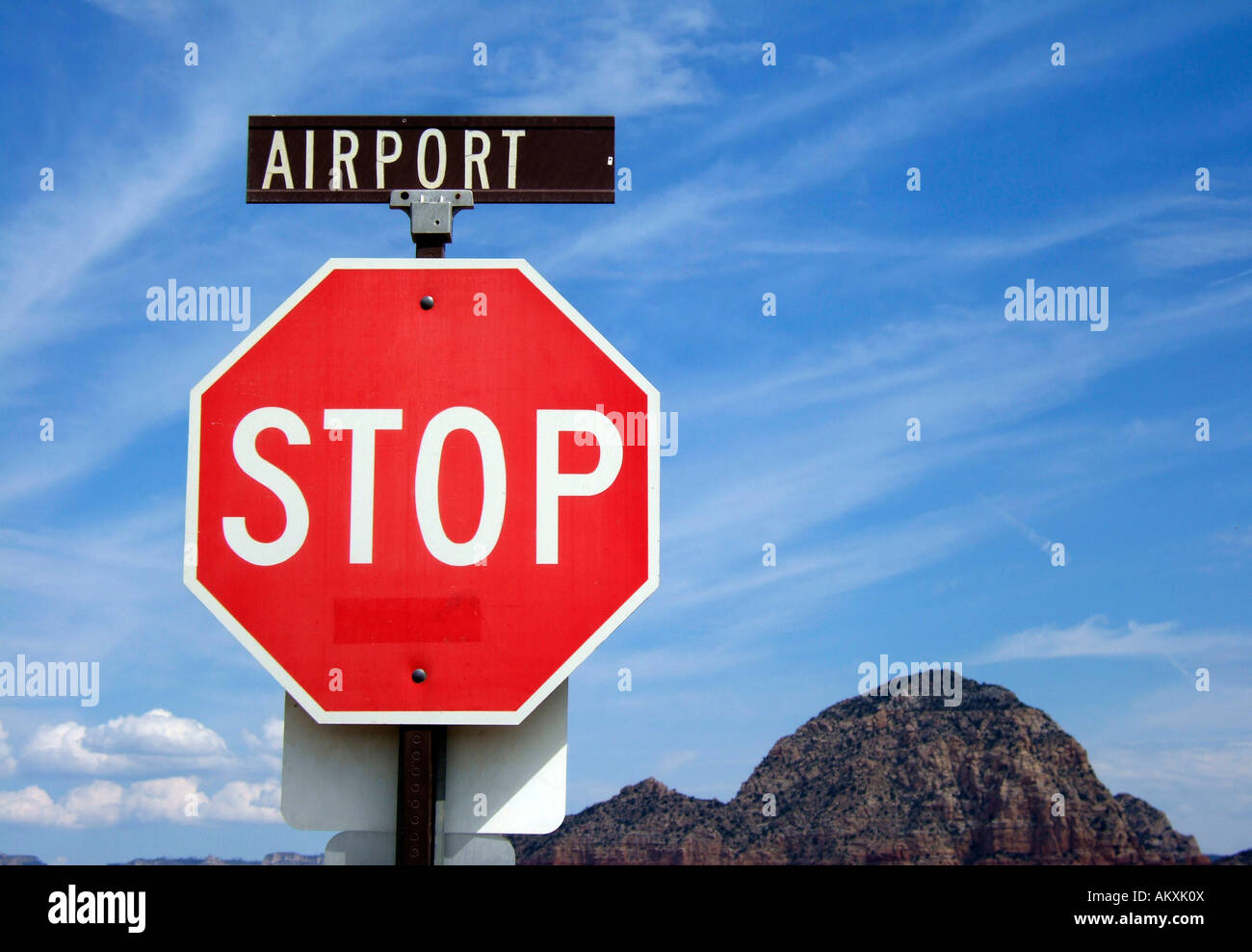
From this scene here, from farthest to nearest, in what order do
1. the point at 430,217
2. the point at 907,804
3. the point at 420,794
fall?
the point at 907,804, the point at 430,217, the point at 420,794

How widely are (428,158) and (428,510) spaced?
130 centimetres

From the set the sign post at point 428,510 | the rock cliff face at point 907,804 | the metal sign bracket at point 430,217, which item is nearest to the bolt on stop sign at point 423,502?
the sign post at point 428,510

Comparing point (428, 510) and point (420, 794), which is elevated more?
point (428, 510)

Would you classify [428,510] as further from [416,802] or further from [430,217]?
[430,217]

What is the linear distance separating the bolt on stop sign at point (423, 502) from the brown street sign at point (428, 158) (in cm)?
50

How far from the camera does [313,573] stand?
12.1 feet

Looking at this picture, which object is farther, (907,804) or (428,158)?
(907,804)

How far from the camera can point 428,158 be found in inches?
163

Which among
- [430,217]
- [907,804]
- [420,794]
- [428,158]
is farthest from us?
[907,804]

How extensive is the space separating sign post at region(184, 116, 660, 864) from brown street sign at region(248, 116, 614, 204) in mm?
387

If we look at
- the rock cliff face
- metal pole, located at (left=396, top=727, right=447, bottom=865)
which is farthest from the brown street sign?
the rock cliff face

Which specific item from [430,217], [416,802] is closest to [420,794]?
[416,802]

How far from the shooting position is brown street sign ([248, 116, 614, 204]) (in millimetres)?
4137
